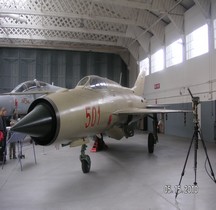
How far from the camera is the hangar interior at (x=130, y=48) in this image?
10.6 m

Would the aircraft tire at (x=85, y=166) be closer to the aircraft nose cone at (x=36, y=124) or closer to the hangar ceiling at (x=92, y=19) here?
the aircraft nose cone at (x=36, y=124)

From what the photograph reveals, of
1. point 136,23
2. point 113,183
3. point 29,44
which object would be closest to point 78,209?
point 113,183

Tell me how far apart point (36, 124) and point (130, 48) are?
57.9 feet

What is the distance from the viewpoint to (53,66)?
70.5 ft

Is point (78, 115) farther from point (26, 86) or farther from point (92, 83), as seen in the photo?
point (26, 86)

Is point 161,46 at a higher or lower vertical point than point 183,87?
higher

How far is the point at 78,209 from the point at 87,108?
174 centimetres

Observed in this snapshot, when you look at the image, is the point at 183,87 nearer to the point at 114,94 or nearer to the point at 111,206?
the point at 114,94

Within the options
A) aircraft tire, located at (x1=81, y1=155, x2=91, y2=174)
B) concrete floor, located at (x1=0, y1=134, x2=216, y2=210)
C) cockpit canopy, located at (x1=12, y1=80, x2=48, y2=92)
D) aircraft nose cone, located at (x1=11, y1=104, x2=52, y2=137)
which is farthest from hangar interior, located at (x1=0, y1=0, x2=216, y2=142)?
aircraft nose cone, located at (x1=11, y1=104, x2=52, y2=137)

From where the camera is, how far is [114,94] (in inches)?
237

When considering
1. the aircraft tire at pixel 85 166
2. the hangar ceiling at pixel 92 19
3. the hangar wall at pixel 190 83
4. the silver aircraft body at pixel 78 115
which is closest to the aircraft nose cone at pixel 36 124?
the silver aircraft body at pixel 78 115

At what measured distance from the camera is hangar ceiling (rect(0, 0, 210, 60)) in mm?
12352

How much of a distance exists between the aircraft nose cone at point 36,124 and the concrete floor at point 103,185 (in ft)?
3.47

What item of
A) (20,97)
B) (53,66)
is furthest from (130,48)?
(20,97)
